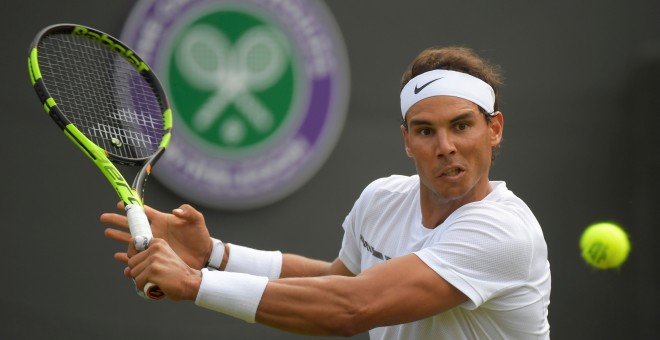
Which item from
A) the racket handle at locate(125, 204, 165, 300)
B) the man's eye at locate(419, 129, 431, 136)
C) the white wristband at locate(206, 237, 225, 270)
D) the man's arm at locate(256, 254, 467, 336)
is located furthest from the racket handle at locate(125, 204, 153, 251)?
the man's eye at locate(419, 129, 431, 136)

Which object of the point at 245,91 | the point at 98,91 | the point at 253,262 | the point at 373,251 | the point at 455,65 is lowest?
the point at 253,262

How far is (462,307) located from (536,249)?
0.26m

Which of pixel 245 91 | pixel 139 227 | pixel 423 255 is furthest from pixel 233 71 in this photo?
pixel 423 255

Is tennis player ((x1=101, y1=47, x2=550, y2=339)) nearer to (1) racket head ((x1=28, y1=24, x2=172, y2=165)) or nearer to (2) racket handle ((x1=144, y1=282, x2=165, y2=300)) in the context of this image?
(2) racket handle ((x1=144, y1=282, x2=165, y2=300))

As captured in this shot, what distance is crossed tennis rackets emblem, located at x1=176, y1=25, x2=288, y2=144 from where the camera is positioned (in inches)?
165

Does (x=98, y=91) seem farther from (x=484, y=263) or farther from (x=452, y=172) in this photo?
(x=484, y=263)

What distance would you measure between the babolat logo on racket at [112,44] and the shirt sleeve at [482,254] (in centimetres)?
120

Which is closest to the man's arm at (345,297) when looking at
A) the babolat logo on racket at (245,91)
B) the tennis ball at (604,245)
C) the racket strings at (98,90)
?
the racket strings at (98,90)

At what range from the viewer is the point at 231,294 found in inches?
93.0

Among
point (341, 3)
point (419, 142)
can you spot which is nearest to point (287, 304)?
point (419, 142)

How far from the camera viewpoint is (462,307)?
261 cm

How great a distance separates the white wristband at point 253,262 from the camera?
A: 3.15 m

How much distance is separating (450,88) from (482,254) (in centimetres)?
51

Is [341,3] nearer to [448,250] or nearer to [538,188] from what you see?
[538,188]
